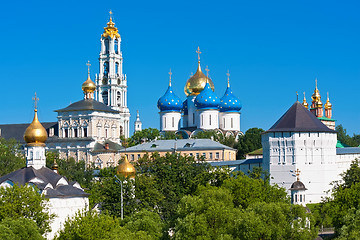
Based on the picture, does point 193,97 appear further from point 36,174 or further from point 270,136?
point 36,174

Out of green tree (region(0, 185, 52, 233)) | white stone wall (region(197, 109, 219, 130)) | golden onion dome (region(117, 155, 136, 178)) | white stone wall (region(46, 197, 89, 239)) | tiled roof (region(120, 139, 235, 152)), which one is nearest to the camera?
green tree (region(0, 185, 52, 233))

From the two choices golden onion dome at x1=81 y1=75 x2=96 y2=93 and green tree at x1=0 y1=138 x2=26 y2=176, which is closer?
green tree at x1=0 y1=138 x2=26 y2=176

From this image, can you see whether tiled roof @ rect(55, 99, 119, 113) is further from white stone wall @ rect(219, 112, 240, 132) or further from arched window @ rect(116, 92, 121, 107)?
white stone wall @ rect(219, 112, 240, 132)

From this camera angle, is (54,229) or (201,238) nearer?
(201,238)

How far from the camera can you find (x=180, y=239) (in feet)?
117

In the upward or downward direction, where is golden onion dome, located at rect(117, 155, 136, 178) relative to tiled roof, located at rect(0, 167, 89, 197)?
upward

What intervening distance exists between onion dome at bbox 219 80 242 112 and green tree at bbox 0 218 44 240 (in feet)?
195

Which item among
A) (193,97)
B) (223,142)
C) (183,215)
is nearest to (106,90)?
(193,97)

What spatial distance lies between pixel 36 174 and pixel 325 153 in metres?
23.6

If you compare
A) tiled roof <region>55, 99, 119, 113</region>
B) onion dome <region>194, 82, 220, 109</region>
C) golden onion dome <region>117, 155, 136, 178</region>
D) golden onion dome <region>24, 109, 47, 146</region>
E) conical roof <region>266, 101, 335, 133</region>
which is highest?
onion dome <region>194, 82, 220, 109</region>

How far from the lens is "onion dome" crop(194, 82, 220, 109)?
90.7 meters

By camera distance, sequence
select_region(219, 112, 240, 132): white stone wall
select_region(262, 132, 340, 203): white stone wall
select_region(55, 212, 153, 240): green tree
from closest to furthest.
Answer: select_region(55, 212, 153, 240): green tree < select_region(262, 132, 340, 203): white stone wall < select_region(219, 112, 240, 132): white stone wall

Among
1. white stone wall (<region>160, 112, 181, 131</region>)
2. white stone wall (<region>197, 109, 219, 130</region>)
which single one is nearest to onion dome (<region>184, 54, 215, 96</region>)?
white stone wall (<region>160, 112, 181, 131</region>)

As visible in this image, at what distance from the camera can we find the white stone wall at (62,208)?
43.3m
